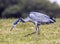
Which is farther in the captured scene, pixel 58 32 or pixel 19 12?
pixel 19 12

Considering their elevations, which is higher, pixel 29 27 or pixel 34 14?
pixel 34 14

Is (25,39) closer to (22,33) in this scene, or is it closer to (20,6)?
(22,33)

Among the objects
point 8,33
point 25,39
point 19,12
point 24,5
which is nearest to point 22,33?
point 8,33

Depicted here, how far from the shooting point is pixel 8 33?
394 inches

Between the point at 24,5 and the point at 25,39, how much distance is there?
26.2 meters

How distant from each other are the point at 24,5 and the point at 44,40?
87.0ft

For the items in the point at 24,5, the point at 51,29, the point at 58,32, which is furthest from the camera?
the point at 24,5

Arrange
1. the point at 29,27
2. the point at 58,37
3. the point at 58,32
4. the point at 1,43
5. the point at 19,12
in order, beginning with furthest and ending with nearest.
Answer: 1. the point at 19,12
2. the point at 29,27
3. the point at 58,32
4. the point at 58,37
5. the point at 1,43

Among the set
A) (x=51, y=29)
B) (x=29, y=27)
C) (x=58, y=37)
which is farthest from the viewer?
(x=29, y=27)

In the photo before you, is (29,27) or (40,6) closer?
(29,27)

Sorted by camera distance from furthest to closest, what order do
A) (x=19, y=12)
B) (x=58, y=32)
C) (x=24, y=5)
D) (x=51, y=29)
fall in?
1. (x=24, y=5)
2. (x=19, y=12)
3. (x=51, y=29)
4. (x=58, y=32)

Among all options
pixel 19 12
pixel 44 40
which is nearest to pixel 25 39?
pixel 44 40

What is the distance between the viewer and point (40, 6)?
3406 cm

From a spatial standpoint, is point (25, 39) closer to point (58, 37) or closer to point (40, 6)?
point (58, 37)
